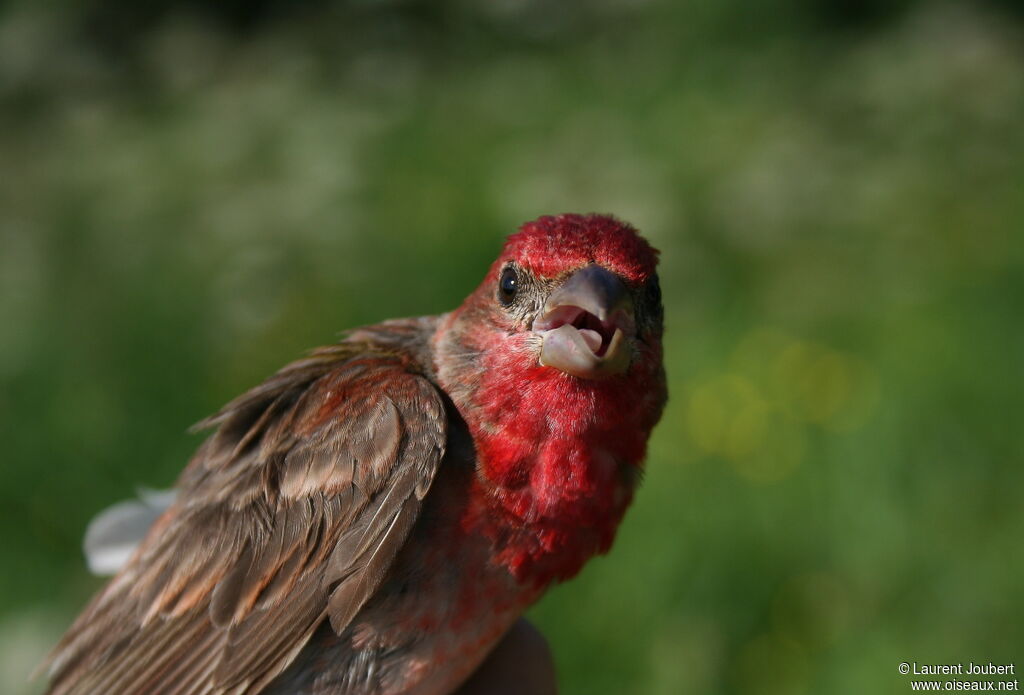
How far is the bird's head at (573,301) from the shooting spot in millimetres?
2463

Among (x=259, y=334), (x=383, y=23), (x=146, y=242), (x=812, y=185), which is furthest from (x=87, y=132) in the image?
(x=812, y=185)

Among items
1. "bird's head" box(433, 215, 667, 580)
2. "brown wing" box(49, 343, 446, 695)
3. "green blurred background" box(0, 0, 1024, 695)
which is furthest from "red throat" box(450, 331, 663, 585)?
"green blurred background" box(0, 0, 1024, 695)

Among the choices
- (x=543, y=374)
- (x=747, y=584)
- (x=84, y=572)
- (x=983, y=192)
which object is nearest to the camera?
(x=543, y=374)

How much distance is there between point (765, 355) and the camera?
17.6 feet

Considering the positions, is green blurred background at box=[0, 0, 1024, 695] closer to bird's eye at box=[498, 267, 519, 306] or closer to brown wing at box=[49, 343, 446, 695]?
brown wing at box=[49, 343, 446, 695]

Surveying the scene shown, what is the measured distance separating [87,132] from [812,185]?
5.74 meters

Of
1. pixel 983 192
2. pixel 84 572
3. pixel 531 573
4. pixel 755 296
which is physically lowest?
pixel 84 572

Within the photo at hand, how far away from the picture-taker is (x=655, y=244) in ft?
19.6

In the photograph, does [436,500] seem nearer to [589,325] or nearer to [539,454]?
[539,454]

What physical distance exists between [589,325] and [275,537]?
92cm

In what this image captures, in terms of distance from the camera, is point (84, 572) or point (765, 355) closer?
point (84, 572)

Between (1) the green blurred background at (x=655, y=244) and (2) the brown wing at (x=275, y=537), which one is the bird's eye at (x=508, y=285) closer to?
(2) the brown wing at (x=275, y=537)

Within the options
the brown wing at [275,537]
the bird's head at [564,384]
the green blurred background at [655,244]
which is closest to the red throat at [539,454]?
the bird's head at [564,384]

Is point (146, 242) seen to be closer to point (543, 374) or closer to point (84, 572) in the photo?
point (84, 572)
